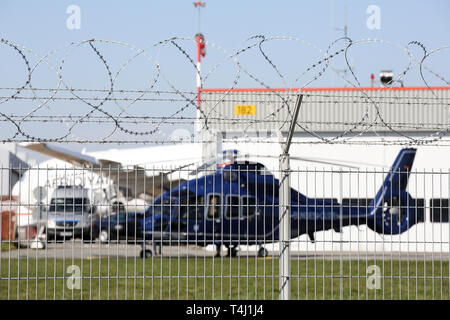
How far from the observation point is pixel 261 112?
82.3ft

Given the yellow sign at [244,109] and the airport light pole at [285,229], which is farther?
the yellow sign at [244,109]

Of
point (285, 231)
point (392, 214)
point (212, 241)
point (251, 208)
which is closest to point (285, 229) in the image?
point (285, 231)

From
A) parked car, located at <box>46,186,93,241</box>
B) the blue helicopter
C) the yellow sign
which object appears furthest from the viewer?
the yellow sign

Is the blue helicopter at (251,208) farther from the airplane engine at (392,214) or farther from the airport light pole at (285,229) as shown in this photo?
the airport light pole at (285,229)

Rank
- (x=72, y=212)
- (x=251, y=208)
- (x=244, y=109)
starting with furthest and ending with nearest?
(x=244, y=109) < (x=251, y=208) < (x=72, y=212)

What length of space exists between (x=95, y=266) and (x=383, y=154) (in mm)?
12697

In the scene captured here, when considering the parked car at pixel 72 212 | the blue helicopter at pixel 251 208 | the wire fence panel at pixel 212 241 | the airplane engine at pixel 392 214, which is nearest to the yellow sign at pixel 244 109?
the wire fence panel at pixel 212 241

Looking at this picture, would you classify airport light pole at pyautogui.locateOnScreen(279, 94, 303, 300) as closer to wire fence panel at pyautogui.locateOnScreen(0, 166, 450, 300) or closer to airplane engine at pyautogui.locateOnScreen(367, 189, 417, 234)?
wire fence panel at pyautogui.locateOnScreen(0, 166, 450, 300)

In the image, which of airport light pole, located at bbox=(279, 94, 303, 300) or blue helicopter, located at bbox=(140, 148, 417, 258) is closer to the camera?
airport light pole, located at bbox=(279, 94, 303, 300)

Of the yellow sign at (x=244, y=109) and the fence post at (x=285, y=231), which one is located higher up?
the yellow sign at (x=244, y=109)

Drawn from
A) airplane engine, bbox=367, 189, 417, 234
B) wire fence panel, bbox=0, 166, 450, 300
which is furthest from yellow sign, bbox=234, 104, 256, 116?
airplane engine, bbox=367, 189, 417, 234

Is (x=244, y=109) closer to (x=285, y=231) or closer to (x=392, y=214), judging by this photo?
(x=392, y=214)

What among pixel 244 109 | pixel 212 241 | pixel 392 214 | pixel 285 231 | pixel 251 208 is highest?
pixel 244 109
